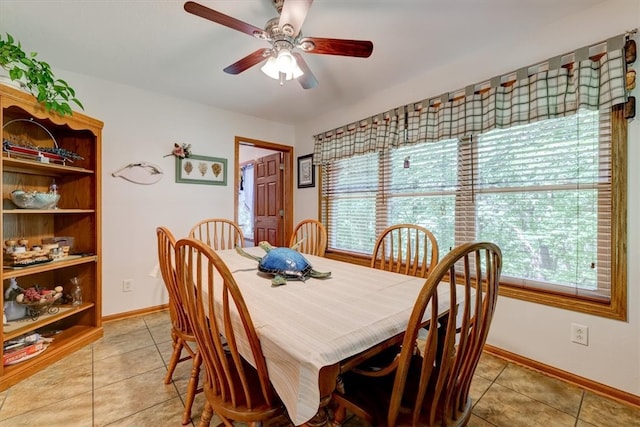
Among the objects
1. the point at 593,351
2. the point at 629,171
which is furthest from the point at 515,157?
the point at 593,351

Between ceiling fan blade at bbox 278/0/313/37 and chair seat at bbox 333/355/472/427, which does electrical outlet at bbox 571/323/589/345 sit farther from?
ceiling fan blade at bbox 278/0/313/37

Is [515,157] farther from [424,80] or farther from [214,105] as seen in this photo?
[214,105]

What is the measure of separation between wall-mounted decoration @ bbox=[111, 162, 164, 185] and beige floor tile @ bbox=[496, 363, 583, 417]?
336cm

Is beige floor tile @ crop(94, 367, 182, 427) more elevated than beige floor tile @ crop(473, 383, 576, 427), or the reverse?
A: beige floor tile @ crop(94, 367, 182, 427)

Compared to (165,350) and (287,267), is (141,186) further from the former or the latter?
(287,267)

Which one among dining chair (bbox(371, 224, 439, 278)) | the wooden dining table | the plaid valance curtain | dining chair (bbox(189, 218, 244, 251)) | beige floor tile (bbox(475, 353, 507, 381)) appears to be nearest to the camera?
the wooden dining table

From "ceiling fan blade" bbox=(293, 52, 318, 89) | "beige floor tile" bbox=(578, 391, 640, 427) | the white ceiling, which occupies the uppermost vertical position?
the white ceiling

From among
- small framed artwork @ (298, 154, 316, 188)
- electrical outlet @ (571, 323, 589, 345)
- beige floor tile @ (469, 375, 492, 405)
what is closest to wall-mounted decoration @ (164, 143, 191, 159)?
small framed artwork @ (298, 154, 316, 188)

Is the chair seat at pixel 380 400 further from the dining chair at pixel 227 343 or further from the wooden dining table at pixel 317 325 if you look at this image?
the dining chair at pixel 227 343

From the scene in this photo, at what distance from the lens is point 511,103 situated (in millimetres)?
1938

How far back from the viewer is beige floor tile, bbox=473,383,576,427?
1.42m

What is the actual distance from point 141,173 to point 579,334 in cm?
373

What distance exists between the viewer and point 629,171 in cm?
154

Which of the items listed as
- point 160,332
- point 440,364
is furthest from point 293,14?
point 160,332
